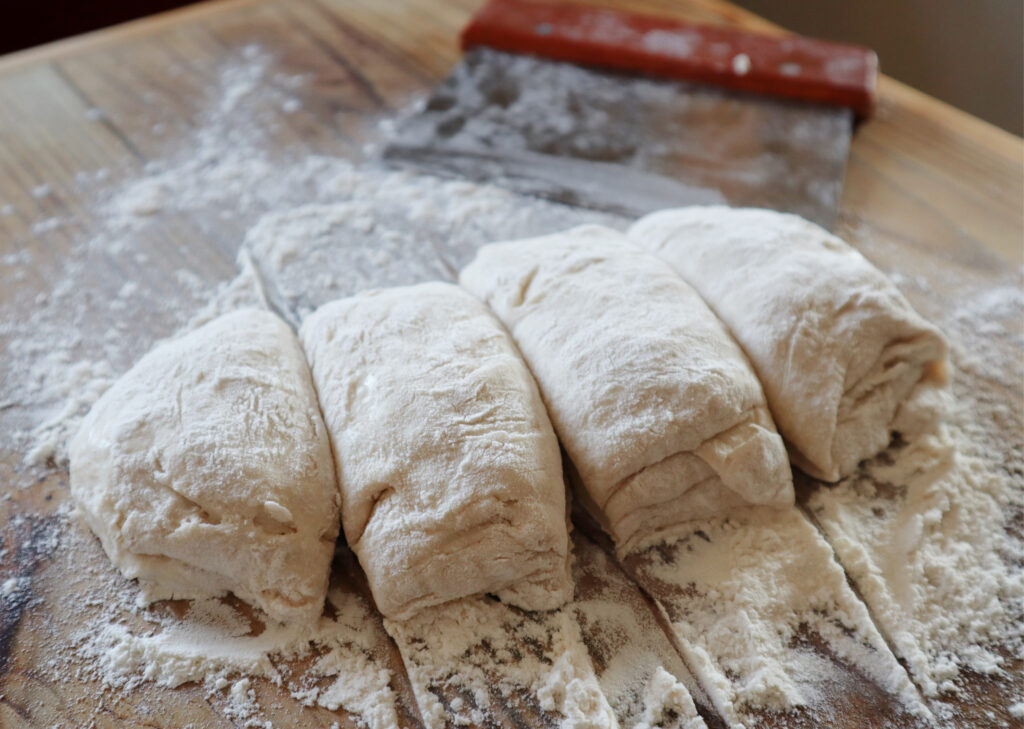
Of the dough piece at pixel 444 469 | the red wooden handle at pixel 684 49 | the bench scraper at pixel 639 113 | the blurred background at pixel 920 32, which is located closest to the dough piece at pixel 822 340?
the dough piece at pixel 444 469

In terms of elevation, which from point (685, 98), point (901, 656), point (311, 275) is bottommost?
point (901, 656)

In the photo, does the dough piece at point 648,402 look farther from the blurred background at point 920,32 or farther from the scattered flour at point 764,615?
the blurred background at point 920,32

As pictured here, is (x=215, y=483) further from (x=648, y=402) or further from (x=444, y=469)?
(x=648, y=402)

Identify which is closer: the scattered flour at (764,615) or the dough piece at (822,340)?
the scattered flour at (764,615)

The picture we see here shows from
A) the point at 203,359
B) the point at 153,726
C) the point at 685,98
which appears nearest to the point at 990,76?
→ the point at 685,98

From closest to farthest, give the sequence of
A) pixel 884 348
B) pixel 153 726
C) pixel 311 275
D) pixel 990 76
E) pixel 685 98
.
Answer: pixel 153 726 < pixel 884 348 < pixel 311 275 < pixel 685 98 < pixel 990 76

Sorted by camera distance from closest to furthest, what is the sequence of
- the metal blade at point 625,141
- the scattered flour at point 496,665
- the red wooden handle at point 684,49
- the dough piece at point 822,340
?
the scattered flour at point 496,665, the dough piece at point 822,340, the metal blade at point 625,141, the red wooden handle at point 684,49

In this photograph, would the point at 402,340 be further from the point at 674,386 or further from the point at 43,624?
the point at 43,624
